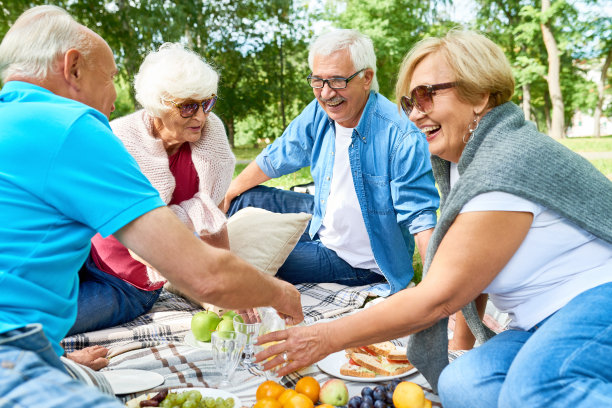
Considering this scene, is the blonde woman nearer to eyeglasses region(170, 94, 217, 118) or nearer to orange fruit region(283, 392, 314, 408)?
orange fruit region(283, 392, 314, 408)

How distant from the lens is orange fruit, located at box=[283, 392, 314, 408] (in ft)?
6.74

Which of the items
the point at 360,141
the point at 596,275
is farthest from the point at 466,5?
the point at 596,275

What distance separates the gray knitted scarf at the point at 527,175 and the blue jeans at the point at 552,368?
30 cm

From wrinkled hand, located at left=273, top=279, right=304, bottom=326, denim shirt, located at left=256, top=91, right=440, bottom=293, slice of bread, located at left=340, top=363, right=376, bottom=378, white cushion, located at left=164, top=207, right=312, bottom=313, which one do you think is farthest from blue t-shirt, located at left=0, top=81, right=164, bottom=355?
denim shirt, located at left=256, top=91, right=440, bottom=293

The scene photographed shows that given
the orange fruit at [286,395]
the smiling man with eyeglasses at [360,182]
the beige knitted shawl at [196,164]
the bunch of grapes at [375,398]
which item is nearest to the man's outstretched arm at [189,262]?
the orange fruit at [286,395]

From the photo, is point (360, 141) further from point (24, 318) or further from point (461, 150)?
point (24, 318)

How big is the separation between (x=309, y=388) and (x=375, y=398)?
272mm

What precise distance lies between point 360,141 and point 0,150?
9.08 ft

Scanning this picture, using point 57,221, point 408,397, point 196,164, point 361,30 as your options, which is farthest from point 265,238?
point 361,30

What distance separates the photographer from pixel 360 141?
3.95 metres

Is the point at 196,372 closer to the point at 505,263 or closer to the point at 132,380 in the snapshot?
the point at 132,380

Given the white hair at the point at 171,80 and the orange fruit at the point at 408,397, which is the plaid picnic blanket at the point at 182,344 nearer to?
the orange fruit at the point at 408,397

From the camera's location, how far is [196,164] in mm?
3473

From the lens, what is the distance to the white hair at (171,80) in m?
3.20
